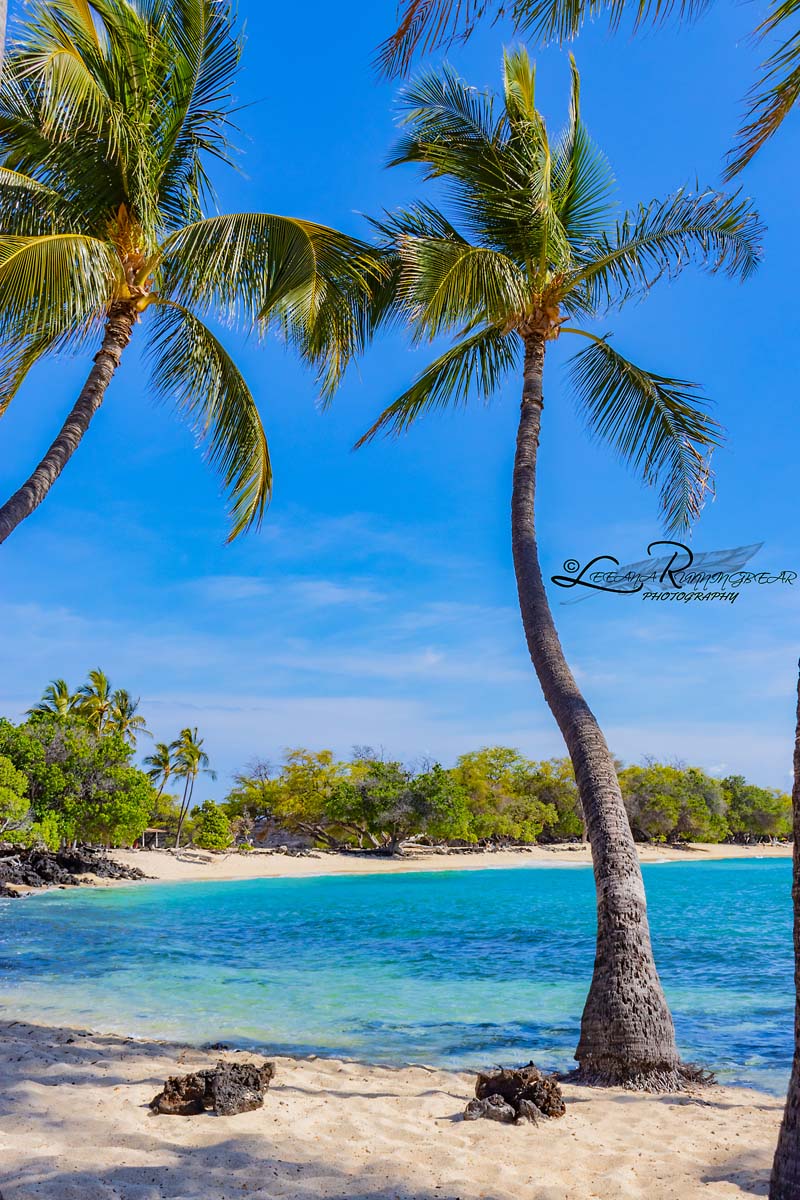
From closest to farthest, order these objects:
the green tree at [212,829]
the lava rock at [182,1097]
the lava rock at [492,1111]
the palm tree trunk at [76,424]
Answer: the lava rock at [182,1097] → the lava rock at [492,1111] → the palm tree trunk at [76,424] → the green tree at [212,829]

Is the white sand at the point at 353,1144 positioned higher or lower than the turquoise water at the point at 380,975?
higher

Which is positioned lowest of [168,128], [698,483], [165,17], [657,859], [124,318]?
[657,859]

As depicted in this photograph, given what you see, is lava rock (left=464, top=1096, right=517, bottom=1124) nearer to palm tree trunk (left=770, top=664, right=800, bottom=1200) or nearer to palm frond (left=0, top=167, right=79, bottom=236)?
palm tree trunk (left=770, top=664, right=800, bottom=1200)

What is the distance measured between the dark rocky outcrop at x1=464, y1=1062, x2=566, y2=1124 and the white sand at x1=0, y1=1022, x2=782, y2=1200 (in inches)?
4.4

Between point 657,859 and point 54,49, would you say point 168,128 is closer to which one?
point 54,49

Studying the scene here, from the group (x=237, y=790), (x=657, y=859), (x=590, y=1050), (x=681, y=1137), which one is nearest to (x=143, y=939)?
(x=590, y=1050)

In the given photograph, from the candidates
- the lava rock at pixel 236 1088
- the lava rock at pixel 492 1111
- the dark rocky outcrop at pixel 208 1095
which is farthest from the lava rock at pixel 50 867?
the lava rock at pixel 492 1111

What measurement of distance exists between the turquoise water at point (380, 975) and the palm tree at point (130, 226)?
6790 millimetres

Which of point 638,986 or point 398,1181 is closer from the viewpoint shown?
point 398,1181

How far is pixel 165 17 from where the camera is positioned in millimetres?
8844

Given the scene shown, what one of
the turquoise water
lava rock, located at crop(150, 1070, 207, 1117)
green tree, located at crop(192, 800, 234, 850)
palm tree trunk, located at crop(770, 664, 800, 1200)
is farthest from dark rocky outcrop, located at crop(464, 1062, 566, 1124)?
green tree, located at crop(192, 800, 234, 850)

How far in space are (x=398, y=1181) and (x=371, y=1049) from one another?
446 centimetres

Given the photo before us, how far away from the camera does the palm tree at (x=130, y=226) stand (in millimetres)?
7484

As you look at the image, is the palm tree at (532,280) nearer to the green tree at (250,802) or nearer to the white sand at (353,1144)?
the white sand at (353,1144)
